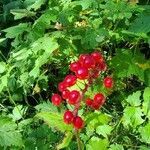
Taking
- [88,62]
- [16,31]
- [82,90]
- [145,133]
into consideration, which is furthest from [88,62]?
[16,31]

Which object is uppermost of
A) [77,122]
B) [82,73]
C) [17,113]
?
[82,73]

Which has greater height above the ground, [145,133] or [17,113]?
[145,133]

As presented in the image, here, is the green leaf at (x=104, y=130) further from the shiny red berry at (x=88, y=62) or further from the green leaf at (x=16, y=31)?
the green leaf at (x=16, y=31)

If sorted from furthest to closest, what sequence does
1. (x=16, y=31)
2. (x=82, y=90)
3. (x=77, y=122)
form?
(x=16, y=31) < (x=82, y=90) < (x=77, y=122)

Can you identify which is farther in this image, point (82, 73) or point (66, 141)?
point (66, 141)

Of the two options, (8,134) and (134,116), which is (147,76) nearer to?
(134,116)

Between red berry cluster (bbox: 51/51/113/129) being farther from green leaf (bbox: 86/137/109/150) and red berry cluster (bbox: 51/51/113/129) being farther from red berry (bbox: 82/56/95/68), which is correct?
green leaf (bbox: 86/137/109/150)

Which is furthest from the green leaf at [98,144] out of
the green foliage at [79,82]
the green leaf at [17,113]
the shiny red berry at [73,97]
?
the green leaf at [17,113]
